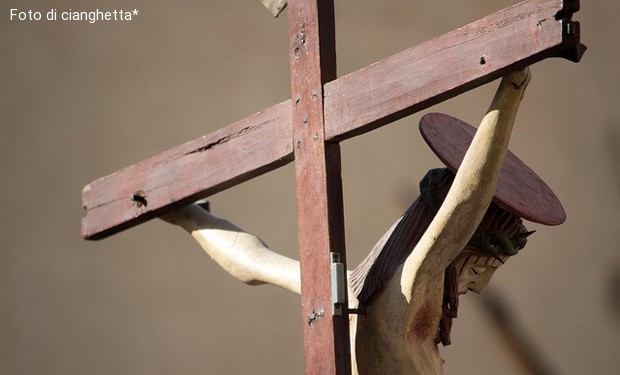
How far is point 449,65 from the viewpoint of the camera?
2.70 m

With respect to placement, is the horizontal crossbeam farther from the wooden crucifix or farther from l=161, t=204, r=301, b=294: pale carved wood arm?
l=161, t=204, r=301, b=294: pale carved wood arm

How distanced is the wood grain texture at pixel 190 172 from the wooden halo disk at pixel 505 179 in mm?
242

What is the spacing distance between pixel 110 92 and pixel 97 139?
133 millimetres

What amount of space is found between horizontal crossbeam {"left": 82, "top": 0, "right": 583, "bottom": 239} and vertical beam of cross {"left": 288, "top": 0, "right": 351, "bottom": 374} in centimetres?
3

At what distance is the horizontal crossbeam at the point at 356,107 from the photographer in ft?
8.50

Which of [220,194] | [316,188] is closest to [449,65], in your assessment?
[316,188]

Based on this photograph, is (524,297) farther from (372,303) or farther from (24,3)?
(372,303)

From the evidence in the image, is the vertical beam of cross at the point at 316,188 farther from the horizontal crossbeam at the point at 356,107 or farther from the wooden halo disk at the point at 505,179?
the wooden halo disk at the point at 505,179

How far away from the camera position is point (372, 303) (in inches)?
114

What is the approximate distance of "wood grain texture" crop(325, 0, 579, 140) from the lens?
2.57 m

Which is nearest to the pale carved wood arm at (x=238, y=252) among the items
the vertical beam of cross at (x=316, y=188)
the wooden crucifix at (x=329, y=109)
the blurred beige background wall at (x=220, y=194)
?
the wooden crucifix at (x=329, y=109)

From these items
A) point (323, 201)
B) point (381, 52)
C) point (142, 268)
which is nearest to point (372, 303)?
point (323, 201)

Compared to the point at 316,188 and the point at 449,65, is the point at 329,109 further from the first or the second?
the point at 449,65

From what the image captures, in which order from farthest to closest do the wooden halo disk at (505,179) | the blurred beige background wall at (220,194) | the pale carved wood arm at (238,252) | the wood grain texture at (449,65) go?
the blurred beige background wall at (220,194) < the pale carved wood arm at (238,252) < the wooden halo disk at (505,179) < the wood grain texture at (449,65)
